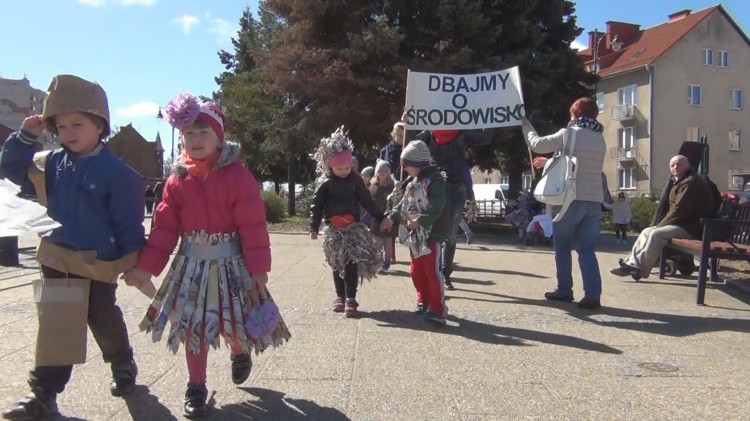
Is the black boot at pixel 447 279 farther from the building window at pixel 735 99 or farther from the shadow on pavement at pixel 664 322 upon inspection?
the building window at pixel 735 99

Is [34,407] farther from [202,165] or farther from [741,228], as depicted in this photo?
[741,228]

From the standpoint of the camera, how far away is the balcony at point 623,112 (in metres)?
47.8

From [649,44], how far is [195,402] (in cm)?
5292

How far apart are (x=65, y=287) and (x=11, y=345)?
6.18ft

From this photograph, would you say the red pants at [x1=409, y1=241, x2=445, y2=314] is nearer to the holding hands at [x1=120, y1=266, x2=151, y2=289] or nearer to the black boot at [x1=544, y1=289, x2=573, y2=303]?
the black boot at [x1=544, y1=289, x2=573, y2=303]

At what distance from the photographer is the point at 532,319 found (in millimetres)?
5992

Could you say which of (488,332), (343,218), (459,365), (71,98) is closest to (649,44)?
(343,218)

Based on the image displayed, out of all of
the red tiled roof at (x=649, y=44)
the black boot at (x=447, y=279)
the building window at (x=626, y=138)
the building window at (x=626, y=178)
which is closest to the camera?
the black boot at (x=447, y=279)

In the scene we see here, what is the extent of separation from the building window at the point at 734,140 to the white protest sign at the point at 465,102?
4746 centimetres

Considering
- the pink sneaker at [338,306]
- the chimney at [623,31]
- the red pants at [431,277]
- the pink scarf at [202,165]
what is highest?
the chimney at [623,31]

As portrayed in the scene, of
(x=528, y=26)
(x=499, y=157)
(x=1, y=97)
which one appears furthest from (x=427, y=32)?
(x=1, y=97)

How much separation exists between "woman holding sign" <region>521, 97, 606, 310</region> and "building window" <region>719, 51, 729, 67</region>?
48453 mm

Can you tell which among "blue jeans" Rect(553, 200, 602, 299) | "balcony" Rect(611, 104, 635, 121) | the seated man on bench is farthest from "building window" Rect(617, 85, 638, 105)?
"blue jeans" Rect(553, 200, 602, 299)

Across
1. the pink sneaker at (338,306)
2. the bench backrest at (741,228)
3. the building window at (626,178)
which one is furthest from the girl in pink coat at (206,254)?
the building window at (626,178)
